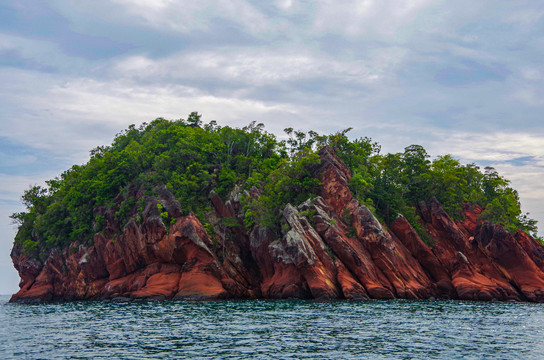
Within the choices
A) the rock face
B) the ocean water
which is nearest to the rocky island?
the rock face

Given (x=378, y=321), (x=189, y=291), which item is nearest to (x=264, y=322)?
(x=378, y=321)

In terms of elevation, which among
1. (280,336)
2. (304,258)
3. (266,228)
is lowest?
(280,336)

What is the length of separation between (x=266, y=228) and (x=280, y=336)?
34.0 m

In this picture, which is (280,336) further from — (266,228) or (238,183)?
(238,183)

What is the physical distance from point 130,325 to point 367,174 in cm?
4812

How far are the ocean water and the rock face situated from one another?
1658 cm

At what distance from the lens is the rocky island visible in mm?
49344

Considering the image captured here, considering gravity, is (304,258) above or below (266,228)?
below

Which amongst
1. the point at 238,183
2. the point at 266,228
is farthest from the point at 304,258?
the point at 238,183

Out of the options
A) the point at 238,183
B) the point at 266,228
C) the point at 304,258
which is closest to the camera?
the point at 304,258

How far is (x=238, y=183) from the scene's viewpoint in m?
66.3

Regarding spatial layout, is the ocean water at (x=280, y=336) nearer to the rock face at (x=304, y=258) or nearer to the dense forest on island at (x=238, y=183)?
the rock face at (x=304, y=258)

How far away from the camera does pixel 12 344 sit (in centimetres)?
1952

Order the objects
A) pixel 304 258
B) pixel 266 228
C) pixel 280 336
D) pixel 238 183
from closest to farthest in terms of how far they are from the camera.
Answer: pixel 280 336 → pixel 304 258 → pixel 266 228 → pixel 238 183
